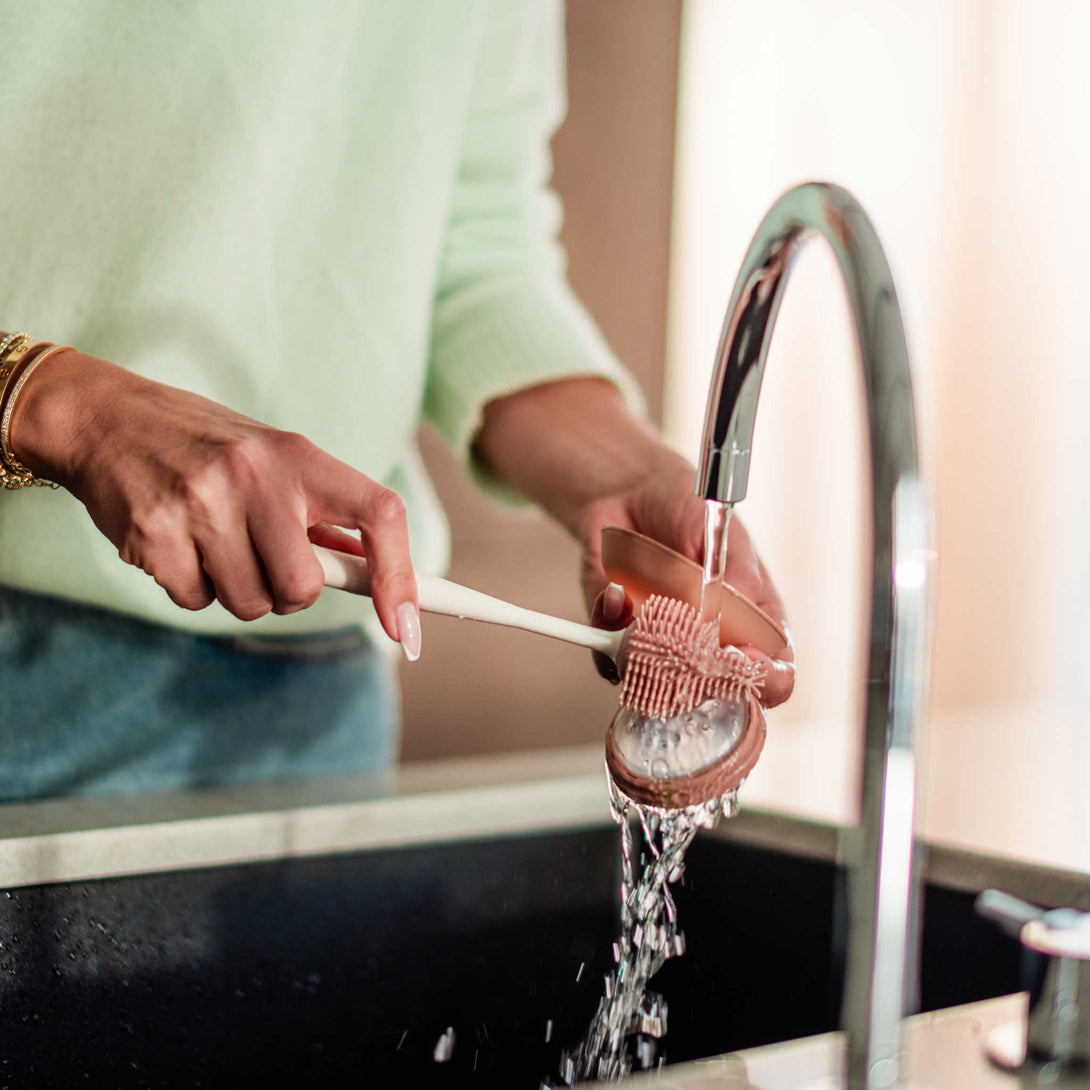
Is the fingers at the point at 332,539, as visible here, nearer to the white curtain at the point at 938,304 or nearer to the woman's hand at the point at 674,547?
the woman's hand at the point at 674,547

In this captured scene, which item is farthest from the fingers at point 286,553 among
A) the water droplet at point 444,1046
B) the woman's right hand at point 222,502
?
the water droplet at point 444,1046

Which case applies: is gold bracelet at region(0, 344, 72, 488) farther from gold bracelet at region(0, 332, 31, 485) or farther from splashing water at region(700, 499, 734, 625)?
splashing water at region(700, 499, 734, 625)

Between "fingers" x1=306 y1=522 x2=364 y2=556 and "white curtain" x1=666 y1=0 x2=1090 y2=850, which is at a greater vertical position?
"white curtain" x1=666 y1=0 x2=1090 y2=850

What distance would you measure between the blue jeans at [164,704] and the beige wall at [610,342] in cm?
104

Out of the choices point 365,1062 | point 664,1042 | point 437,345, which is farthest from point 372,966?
point 437,345

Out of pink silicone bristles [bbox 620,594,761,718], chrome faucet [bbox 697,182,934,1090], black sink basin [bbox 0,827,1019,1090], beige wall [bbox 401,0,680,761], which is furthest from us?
beige wall [bbox 401,0,680,761]

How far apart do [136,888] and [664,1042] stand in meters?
0.31

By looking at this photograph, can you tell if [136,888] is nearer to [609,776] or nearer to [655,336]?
[609,776]

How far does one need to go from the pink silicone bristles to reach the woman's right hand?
0.10 metres

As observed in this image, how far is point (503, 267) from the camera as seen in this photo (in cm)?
85

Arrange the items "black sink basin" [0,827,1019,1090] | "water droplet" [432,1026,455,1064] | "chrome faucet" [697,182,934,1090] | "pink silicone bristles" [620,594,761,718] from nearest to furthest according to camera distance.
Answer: "chrome faucet" [697,182,934,1090], "pink silicone bristles" [620,594,761,718], "black sink basin" [0,827,1019,1090], "water droplet" [432,1026,455,1064]

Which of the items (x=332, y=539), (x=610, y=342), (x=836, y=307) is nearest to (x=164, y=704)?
(x=332, y=539)

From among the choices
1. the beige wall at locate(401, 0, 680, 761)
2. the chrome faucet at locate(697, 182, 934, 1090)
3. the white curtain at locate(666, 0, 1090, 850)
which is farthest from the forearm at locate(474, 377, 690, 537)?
the white curtain at locate(666, 0, 1090, 850)

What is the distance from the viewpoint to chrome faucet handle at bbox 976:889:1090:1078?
0.52 m
